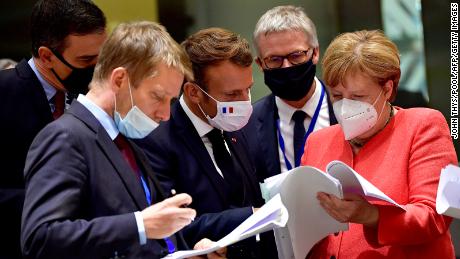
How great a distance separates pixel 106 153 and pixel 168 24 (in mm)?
2768

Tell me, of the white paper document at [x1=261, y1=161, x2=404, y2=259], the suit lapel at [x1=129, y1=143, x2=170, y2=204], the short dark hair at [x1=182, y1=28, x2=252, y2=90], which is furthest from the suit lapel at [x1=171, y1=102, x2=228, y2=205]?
the suit lapel at [x1=129, y1=143, x2=170, y2=204]

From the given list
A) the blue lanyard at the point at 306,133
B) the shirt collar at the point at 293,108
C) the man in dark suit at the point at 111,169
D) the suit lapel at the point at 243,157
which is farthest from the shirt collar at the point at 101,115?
the shirt collar at the point at 293,108

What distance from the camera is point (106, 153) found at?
2383 millimetres

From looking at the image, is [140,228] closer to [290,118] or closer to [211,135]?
[211,135]

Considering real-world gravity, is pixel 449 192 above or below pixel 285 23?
below

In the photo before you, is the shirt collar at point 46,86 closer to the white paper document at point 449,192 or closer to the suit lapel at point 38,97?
the suit lapel at point 38,97

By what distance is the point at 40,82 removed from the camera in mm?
3186


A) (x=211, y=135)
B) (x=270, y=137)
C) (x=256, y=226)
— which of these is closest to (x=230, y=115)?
(x=211, y=135)

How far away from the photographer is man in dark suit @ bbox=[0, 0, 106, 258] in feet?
9.91

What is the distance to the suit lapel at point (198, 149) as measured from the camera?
300 cm

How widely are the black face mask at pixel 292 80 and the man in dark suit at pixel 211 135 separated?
1.32ft

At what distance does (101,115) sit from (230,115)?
78 cm

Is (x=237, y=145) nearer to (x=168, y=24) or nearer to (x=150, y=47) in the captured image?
(x=150, y=47)

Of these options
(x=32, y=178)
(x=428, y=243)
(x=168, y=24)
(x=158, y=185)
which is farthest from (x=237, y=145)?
(x=168, y=24)
